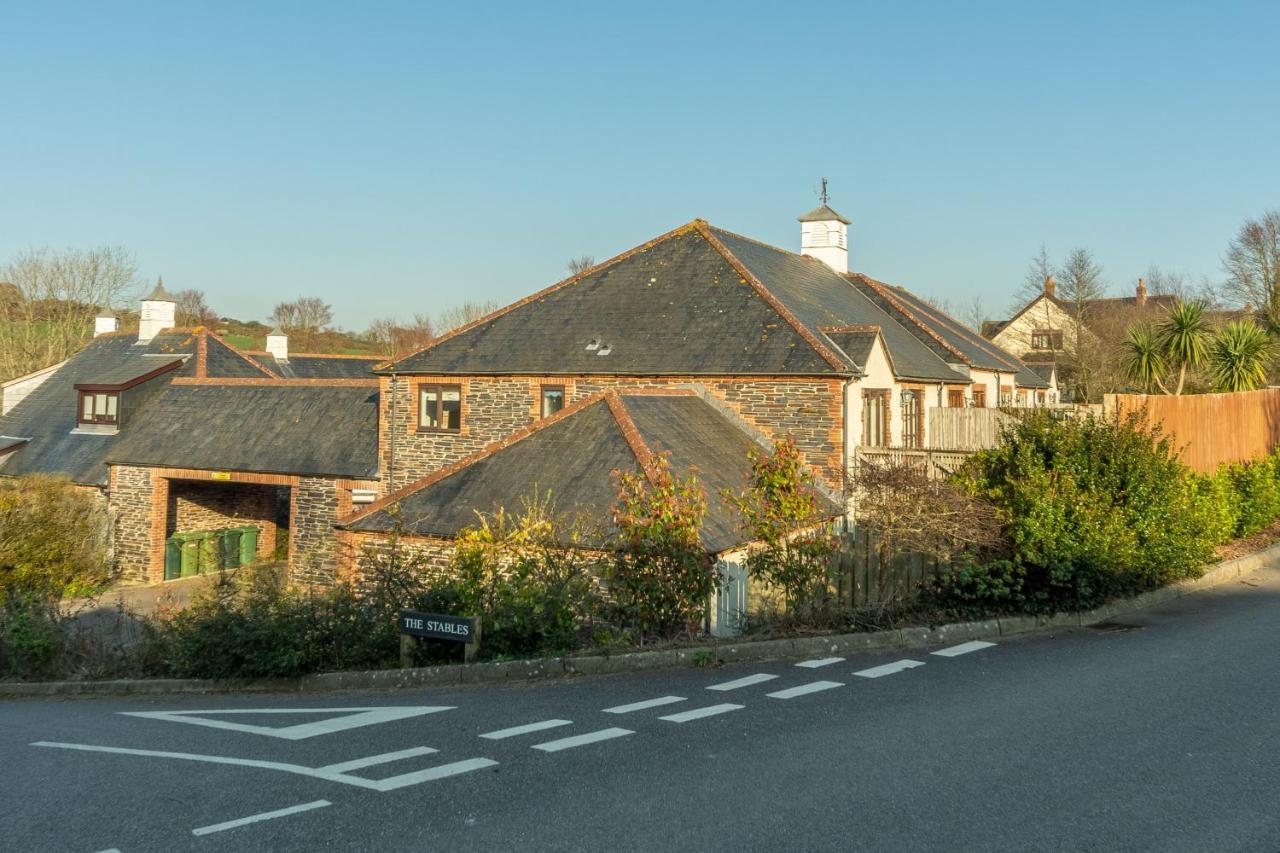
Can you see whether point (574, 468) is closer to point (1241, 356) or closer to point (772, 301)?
point (772, 301)

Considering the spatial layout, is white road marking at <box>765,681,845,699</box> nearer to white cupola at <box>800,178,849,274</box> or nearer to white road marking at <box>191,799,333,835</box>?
white road marking at <box>191,799,333,835</box>

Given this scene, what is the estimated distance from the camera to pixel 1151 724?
7.42 meters

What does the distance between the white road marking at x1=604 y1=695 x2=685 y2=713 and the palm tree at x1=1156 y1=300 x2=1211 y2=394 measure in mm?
26485

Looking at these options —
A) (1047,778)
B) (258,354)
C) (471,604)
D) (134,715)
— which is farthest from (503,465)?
(258,354)

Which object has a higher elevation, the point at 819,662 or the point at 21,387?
the point at 21,387

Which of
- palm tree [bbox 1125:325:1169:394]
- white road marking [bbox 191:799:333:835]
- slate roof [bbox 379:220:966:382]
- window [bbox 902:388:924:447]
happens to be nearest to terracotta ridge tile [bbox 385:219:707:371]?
slate roof [bbox 379:220:966:382]

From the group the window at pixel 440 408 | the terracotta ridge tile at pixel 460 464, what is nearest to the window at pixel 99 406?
the window at pixel 440 408

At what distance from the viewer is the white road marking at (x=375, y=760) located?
6.68m

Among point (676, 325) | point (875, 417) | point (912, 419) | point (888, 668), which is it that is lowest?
point (888, 668)

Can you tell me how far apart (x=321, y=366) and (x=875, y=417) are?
89.1 ft

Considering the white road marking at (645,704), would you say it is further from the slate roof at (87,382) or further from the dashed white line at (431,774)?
the slate roof at (87,382)

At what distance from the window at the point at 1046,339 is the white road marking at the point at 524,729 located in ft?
182

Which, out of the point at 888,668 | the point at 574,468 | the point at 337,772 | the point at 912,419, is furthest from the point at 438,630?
the point at 912,419

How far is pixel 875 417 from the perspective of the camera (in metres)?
23.1
